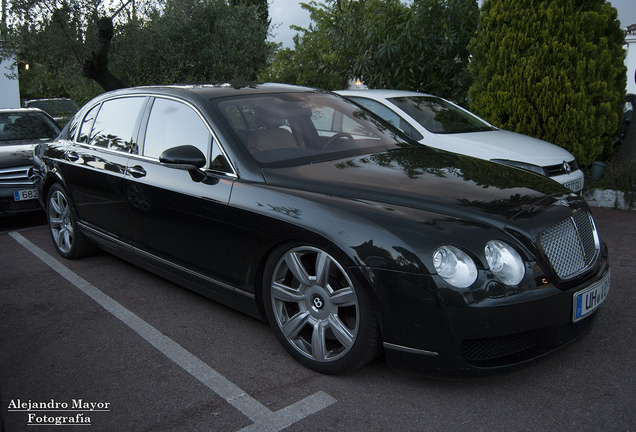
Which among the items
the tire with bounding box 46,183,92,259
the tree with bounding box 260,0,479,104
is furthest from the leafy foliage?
the tire with bounding box 46,183,92,259

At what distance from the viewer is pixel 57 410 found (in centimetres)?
271

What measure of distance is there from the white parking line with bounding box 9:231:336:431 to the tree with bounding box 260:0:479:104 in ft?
23.9

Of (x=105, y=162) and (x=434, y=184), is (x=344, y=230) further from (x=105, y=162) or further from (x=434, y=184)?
(x=105, y=162)

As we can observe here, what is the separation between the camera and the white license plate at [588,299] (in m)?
2.62

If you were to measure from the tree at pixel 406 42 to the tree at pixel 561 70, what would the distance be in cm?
161

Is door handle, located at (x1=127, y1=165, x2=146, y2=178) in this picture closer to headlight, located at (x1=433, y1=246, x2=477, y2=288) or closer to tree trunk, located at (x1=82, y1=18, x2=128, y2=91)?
headlight, located at (x1=433, y1=246, x2=477, y2=288)

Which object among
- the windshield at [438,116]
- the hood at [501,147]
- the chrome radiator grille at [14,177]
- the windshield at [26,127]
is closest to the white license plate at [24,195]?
the chrome radiator grille at [14,177]

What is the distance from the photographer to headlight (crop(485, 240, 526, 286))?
247 cm

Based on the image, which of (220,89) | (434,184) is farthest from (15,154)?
(434,184)

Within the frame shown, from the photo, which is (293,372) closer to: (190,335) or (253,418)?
(253,418)

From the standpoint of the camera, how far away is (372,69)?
10211 mm

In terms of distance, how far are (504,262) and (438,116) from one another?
450 cm

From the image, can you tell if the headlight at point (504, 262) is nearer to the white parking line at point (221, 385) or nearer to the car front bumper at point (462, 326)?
the car front bumper at point (462, 326)

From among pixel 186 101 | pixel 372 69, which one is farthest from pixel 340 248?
pixel 372 69
